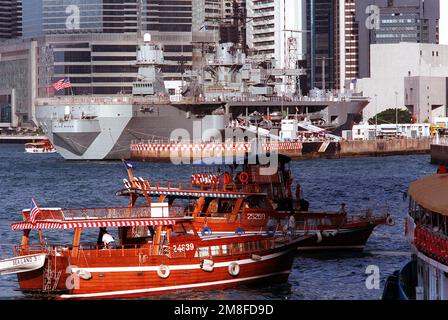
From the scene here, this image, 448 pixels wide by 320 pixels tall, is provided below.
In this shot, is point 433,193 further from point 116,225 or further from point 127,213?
point 127,213

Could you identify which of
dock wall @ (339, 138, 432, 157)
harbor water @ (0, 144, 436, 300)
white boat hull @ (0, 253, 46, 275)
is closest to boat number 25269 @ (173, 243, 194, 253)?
harbor water @ (0, 144, 436, 300)

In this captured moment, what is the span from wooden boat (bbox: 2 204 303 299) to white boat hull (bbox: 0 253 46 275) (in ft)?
0.43

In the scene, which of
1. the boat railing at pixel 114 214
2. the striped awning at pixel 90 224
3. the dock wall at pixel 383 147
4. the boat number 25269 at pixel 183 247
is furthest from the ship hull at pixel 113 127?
the striped awning at pixel 90 224

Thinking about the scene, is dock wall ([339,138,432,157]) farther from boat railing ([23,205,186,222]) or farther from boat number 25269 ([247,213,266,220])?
boat railing ([23,205,186,222])

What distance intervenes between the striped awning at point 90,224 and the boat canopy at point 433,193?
1016 centimetres

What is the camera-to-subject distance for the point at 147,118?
15688 centimetres

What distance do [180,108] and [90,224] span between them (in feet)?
396

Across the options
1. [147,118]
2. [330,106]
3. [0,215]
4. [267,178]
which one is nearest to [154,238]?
[267,178]

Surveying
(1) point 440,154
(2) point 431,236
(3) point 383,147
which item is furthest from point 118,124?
(2) point 431,236

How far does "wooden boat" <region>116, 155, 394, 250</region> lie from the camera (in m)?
47.7

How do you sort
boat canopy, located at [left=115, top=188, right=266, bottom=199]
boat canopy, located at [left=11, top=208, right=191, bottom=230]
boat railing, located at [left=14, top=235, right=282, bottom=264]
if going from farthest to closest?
boat canopy, located at [left=115, top=188, right=266, bottom=199]
boat canopy, located at [left=11, top=208, right=191, bottom=230]
boat railing, located at [left=14, top=235, right=282, bottom=264]

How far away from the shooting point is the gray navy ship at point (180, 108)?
499ft

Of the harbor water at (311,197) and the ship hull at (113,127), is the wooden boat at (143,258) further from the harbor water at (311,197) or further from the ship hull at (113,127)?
the ship hull at (113,127)
